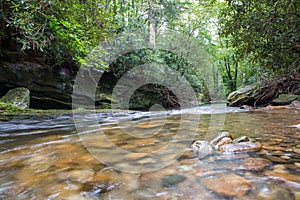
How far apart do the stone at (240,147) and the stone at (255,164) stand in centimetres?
21

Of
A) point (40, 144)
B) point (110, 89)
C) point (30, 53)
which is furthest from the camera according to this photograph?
point (110, 89)

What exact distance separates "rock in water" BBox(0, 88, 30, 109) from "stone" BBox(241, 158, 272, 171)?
5000mm

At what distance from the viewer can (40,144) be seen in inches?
81.2

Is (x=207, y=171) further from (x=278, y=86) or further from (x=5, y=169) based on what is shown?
(x=278, y=86)

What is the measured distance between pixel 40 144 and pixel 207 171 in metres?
1.75

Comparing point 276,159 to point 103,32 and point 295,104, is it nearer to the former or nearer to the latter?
point 103,32

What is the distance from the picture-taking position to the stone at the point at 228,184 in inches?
40.6

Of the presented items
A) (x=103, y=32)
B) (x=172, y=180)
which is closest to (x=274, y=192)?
(x=172, y=180)

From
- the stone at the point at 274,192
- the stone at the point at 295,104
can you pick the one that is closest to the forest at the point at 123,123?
the stone at the point at 274,192

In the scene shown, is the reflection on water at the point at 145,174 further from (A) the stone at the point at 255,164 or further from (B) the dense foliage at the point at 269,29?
(B) the dense foliage at the point at 269,29

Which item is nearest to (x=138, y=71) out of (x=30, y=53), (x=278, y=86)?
(x=30, y=53)

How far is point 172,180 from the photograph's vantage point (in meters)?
1.21

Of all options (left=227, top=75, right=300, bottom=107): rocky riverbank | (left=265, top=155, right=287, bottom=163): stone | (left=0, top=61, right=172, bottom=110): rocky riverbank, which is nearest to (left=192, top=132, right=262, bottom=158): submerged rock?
(left=265, top=155, right=287, bottom=163): stone

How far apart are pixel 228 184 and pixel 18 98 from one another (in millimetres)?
5237
